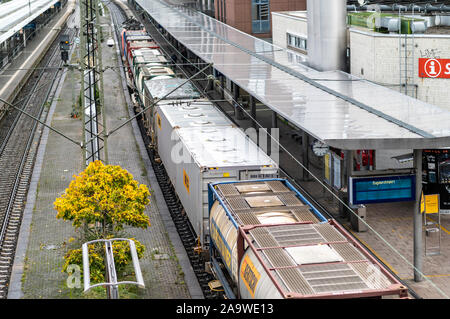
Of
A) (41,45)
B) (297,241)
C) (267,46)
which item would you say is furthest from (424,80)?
(41,45)

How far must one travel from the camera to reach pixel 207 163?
19.6 m

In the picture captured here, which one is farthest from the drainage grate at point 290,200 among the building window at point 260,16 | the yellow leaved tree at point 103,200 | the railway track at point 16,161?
the building window at point 260,16

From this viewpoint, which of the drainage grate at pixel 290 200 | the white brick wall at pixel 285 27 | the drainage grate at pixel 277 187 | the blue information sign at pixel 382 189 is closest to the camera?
the drainage grate at pixel 290 200

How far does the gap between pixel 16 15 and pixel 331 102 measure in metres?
46.0

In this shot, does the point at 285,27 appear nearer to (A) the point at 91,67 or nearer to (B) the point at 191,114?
(B) the point at 191,114

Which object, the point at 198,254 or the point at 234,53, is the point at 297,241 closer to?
the point at 198,254

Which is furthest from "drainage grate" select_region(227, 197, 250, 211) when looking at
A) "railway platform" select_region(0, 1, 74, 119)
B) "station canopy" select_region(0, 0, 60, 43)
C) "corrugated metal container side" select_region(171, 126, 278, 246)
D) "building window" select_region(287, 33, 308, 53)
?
"station canopy" select_region(0, 0, 60, 43)

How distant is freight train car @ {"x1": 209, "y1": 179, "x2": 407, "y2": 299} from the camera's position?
39.2ft

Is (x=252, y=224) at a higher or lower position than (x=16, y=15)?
lower

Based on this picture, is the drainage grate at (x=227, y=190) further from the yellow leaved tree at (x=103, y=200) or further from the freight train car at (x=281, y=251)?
the yellow leaved tree at (x=103, y=200)

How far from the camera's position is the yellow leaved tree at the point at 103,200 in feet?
63.6

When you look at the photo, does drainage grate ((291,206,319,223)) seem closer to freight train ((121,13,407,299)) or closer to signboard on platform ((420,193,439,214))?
freight train ((121,13,407,299))

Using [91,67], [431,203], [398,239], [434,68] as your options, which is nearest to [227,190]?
[431,203]

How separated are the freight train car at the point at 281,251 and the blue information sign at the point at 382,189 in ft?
7.11
